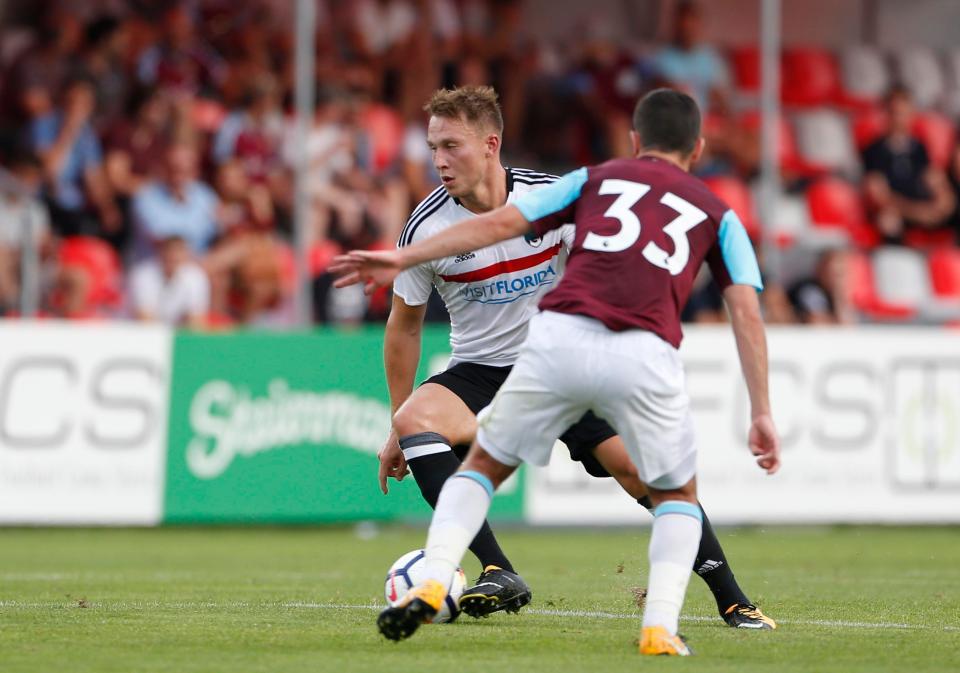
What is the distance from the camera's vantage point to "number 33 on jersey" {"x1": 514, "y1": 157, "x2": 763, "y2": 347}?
5.38 metres

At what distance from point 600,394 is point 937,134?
15.1 metres

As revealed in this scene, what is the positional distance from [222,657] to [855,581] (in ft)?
14.9

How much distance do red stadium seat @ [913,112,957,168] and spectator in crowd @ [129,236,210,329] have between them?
8.89 metres

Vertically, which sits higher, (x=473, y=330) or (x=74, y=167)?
(x=74, y=167)

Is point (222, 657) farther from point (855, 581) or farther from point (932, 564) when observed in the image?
point (932, 564)

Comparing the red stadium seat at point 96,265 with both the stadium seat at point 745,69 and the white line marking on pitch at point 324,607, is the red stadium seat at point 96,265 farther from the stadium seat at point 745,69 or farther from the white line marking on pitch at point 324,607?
the stadium seat at point 745,69

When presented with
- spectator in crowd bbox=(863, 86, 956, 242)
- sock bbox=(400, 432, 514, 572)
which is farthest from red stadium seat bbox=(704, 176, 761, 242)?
sock bbox=(400, 432, 514, 572)

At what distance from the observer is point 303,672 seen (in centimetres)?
492

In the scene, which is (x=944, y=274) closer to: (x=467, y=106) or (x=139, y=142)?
(x=139, y=142)

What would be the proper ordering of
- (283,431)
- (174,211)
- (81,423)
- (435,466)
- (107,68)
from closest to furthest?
(435,466)
(81,423)
(283,431)
(174,211)
(107,68)

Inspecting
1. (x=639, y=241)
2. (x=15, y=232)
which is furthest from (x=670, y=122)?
(x=15, y=232)

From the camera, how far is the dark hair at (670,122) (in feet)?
18.0

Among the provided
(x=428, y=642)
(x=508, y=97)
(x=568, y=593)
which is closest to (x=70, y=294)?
(x=508, y=97)

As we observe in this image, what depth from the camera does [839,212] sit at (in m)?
18.2
